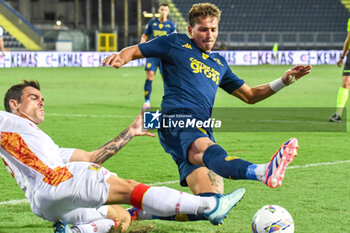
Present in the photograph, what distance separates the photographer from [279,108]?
14.2 meters

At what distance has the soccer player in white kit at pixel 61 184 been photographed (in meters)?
3.85

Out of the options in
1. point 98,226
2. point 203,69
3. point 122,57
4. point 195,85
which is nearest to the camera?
point 98,226

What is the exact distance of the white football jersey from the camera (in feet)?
12.9

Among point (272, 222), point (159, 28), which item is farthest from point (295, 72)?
point (159, 28)

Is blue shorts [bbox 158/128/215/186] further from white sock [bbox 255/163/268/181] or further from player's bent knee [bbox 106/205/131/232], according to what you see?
white sock [bbox 255/163/268/181]

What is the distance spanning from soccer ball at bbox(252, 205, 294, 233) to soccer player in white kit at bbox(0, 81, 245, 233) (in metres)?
0.23

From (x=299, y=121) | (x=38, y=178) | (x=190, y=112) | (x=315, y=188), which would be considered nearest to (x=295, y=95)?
(x=299, y=121)

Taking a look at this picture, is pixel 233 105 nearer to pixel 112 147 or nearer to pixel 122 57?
pixel 122 57

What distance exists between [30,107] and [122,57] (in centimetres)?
94

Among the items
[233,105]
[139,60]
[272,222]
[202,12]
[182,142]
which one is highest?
[202,12]

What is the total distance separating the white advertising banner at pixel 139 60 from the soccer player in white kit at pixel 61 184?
85.6 ft

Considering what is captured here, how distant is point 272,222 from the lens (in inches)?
168

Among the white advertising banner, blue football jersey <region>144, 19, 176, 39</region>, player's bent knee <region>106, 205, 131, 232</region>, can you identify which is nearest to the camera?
player's bent knee <region>106, 205, 131, 232</region>

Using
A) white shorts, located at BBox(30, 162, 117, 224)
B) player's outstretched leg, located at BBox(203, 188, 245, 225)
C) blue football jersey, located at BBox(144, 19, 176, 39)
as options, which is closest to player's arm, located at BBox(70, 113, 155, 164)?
white shorts, located at BBox(30, 162, 117, 224)
